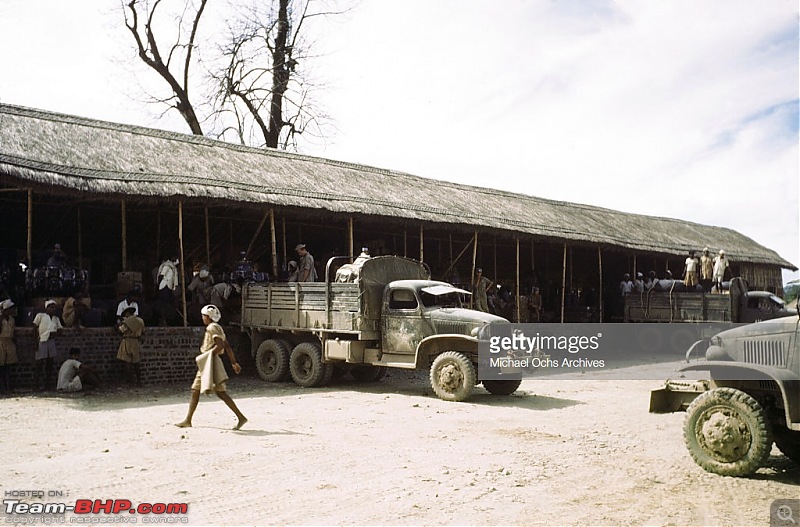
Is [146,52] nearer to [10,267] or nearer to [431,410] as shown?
[10,267]

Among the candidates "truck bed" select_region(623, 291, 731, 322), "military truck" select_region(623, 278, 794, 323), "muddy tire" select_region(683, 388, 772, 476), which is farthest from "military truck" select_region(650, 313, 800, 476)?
"truck bed" select_region(623, 291, 731, 322)

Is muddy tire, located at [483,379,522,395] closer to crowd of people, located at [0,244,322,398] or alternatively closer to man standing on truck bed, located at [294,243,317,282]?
crowd of people, located at [0,244,322,398]

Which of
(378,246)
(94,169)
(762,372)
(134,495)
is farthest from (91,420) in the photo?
(378,246)

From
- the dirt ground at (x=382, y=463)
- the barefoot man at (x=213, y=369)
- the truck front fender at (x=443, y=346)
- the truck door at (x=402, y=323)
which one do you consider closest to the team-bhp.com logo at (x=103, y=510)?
the dirt ground at (x=382, y=463)

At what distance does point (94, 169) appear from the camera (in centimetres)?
1376

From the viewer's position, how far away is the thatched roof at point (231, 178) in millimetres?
13438

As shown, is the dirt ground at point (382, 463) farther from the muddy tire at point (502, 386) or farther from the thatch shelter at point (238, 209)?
the thatch shelter at point (238, 209)

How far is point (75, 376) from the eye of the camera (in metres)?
12.3

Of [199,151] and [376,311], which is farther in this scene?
[199,151]

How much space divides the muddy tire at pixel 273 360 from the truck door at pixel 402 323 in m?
2.25

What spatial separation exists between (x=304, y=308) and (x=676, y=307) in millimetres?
12845

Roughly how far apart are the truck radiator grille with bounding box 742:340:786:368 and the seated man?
10.3 meters

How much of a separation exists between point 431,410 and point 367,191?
9047 mm

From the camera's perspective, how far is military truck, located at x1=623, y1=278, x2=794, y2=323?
2041 cm
